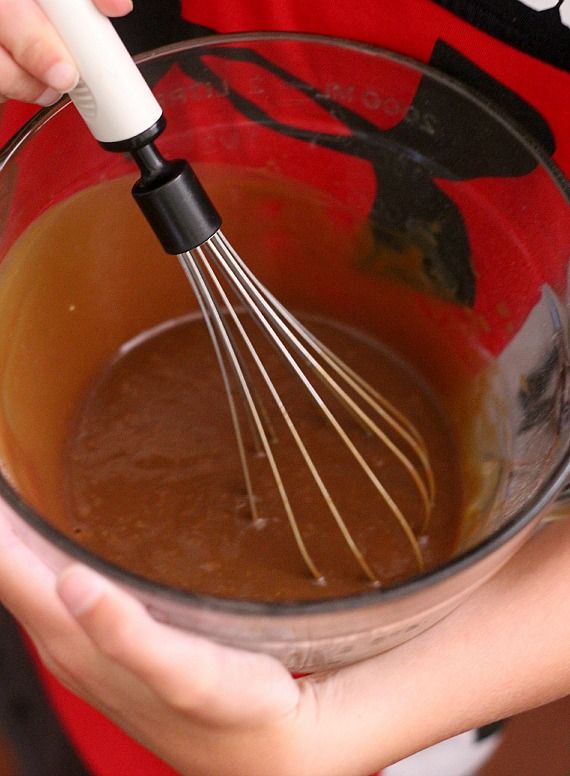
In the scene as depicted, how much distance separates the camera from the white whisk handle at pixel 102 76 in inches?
16.3

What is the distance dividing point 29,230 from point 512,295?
1.12 feet

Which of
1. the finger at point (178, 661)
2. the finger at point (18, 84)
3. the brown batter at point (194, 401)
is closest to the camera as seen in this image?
the finger at point (178, 661)

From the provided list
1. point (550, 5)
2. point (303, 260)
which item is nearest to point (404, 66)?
point (550, 5)

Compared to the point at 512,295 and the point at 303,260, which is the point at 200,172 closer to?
the point at 303,260

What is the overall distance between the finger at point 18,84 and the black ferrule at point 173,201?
0.08 meters

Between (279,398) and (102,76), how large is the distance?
264 mm

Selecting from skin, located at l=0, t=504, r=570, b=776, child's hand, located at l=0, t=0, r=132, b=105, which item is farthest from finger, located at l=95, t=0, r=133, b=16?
skin, located at l=0, t=504, r=570, b=776

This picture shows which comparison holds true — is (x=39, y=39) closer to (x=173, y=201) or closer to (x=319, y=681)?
(x=173, y=201)

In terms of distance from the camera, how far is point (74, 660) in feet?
1.56

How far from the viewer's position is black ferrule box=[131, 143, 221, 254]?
46 centimetres

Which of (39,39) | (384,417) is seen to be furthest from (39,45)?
(384,417)

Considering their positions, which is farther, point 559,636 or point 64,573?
point 559,636

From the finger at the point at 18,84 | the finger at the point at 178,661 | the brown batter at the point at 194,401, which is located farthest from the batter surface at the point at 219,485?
the finger at the point at 18,84

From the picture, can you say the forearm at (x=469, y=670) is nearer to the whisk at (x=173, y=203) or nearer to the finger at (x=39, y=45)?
the whisk at (x=173, y=203)
